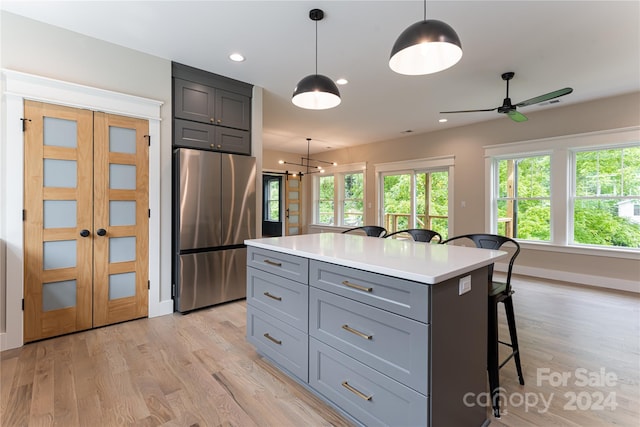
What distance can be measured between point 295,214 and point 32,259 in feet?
21.4

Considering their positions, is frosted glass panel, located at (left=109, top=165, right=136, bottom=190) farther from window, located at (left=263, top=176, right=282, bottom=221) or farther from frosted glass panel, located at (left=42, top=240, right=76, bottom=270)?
window, located at (left=263, top=176, right=282, bottom=221)

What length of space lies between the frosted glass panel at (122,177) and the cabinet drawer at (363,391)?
244cm

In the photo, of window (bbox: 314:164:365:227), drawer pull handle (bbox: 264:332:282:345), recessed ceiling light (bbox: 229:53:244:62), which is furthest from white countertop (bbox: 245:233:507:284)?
window (bbox: 314:164:365:227)

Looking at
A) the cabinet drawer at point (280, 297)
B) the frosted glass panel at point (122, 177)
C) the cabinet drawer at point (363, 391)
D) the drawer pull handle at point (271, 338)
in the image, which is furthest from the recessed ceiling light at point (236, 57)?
the cabinet drawer at point (363, 391)

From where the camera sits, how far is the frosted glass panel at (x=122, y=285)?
286cm

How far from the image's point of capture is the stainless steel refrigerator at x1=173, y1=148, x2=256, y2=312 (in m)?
3.16

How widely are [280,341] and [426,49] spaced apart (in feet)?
6.74

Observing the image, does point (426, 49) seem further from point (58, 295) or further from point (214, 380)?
point (58, 295)

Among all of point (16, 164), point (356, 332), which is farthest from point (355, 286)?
point (16, 164)

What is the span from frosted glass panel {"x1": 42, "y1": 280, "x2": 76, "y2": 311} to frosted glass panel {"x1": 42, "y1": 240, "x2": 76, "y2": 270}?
0.16 meters

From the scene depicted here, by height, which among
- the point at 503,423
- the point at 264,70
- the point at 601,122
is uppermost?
the point at 264,70

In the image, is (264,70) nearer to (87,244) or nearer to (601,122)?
(87,244)

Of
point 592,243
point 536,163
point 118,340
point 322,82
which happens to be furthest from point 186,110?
point 592,243

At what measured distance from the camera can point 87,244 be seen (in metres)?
2.71
